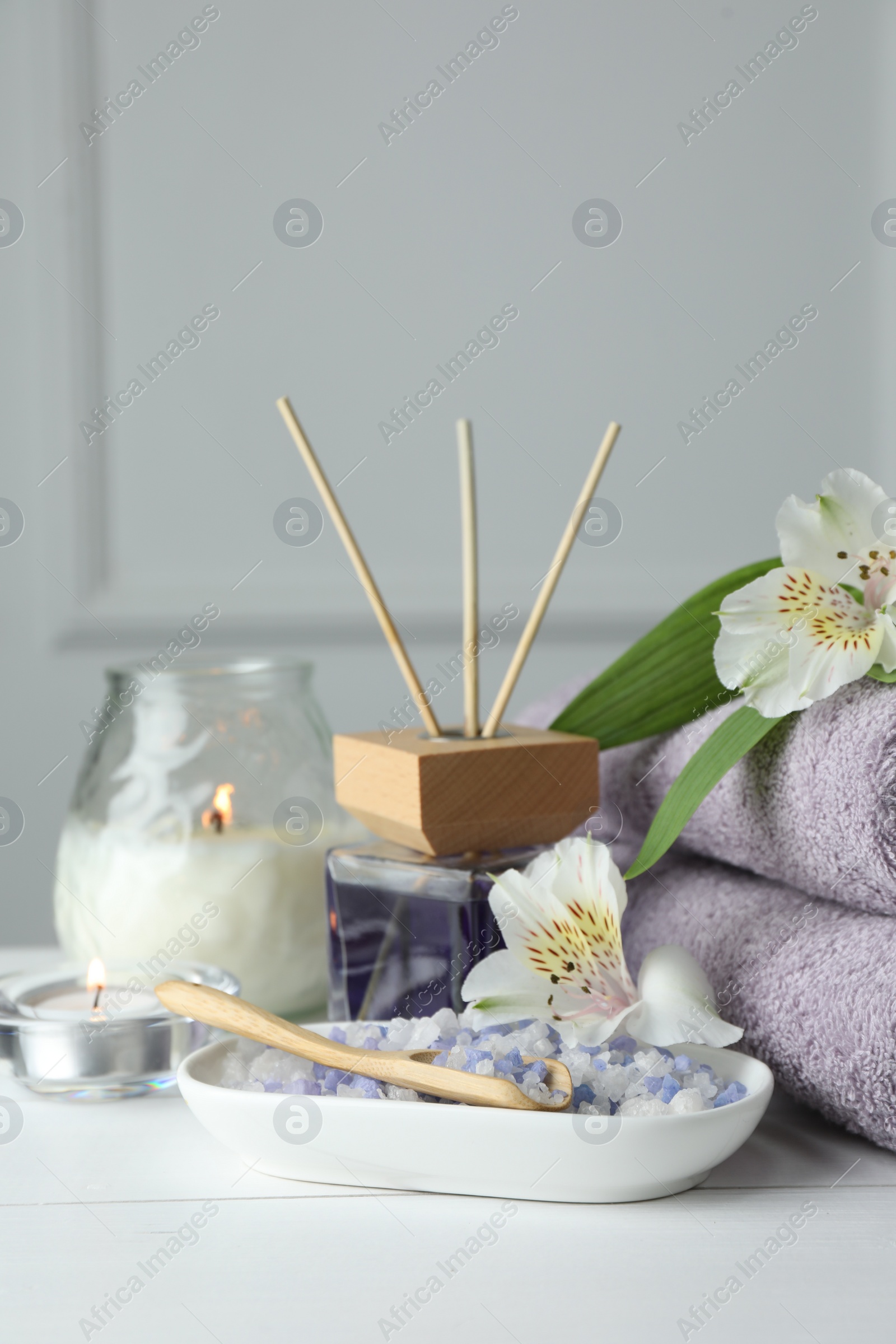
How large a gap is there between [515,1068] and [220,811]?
0.68 ft

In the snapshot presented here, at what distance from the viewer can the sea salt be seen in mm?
349

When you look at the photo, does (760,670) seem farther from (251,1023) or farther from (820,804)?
(251,1023)

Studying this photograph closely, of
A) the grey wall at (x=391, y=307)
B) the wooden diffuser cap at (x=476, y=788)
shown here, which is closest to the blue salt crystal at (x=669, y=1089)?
the wooden diffuser cap at (x=476, y=788)

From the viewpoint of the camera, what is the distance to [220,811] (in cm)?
51

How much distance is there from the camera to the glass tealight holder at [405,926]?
0.43 meters

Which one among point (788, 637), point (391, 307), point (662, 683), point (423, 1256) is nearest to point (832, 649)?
point (788, 637)

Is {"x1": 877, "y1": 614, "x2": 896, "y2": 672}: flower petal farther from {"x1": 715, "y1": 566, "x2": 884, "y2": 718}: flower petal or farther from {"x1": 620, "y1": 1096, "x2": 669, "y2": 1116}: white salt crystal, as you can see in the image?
{"x1": 620, "y1": 1096, "x2": 669, "y2": 1116}: white salt crystal

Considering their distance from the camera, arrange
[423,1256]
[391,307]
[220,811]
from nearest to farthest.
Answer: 1. [423,1256]
2. [220,811]
3. [391,307]

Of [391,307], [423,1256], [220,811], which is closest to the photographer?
[423,1256]

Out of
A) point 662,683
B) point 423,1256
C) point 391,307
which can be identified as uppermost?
point 391,307

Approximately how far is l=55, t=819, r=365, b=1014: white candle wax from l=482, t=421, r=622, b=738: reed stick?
0.11 metres

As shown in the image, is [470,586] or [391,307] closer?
[470,586]

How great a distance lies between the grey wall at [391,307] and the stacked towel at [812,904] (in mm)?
816

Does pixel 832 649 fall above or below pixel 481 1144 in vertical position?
above
